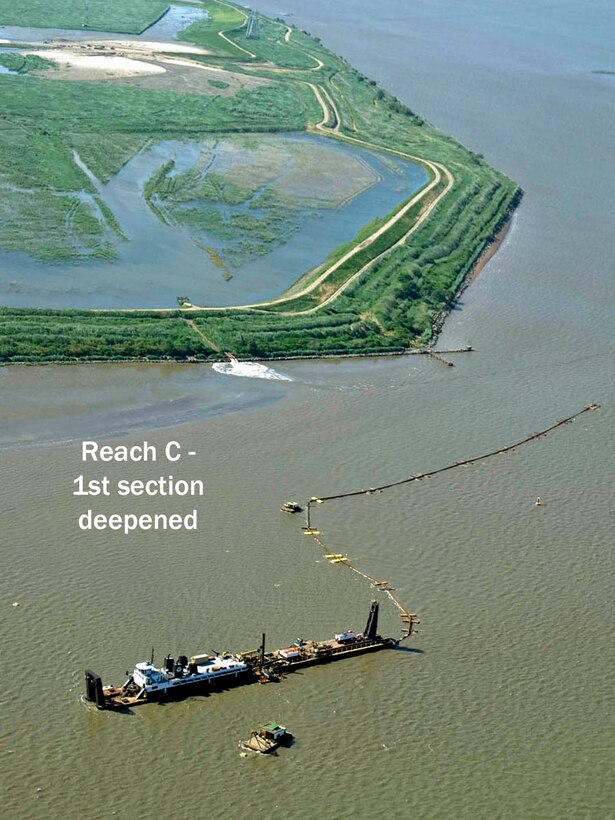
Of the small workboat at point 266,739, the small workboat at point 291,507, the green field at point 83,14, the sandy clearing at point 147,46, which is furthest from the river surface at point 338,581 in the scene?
the green field at point 83,14

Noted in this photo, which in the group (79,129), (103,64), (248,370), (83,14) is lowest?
(248,370)

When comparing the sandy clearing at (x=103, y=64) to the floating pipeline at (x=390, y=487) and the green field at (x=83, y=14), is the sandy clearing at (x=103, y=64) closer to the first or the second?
the green field at (x=83, y=14)

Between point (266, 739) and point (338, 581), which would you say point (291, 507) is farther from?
point (266, 739)

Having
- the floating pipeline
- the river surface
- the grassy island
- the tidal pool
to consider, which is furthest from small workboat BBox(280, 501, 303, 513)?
the tidal pool

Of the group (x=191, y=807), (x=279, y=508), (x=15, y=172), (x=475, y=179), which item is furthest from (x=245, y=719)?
(x=475, y=179)

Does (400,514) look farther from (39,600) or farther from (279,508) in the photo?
(39,600)

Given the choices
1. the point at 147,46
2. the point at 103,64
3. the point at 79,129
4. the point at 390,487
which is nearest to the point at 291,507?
the point at 390,487

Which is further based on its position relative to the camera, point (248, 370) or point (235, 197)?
point (235, 197)
